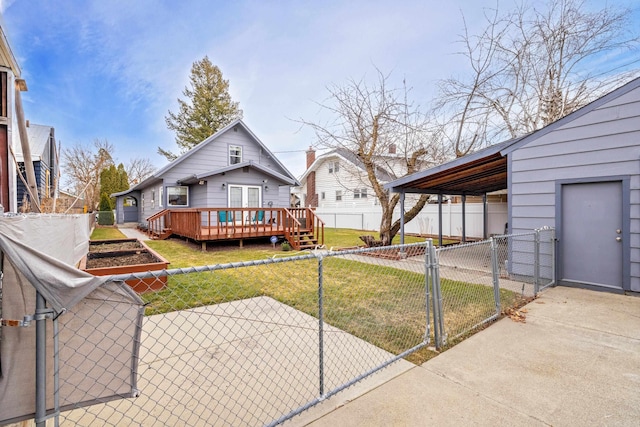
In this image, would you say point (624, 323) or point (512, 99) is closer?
point (624, 323)

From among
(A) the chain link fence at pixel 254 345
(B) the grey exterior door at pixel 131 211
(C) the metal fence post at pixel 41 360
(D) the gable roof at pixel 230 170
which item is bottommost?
(A) the chain link fence at pixel 254 345

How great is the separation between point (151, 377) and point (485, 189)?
12336 millimetres

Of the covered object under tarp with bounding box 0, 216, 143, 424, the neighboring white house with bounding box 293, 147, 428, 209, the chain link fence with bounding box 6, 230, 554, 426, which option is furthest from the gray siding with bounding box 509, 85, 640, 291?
the neighboring white house with bounding box 293, 147, 428, 209

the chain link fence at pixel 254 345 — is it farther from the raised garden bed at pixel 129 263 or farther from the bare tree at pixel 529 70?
the bare tree at pixel 529 70

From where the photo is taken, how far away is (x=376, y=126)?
32.9 ft

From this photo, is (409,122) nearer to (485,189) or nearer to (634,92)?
(485,189)

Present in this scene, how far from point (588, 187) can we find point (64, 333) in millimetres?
7541

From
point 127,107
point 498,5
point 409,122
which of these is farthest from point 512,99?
point 127,107

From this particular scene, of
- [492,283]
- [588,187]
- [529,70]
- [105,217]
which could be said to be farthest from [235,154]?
[588,187]

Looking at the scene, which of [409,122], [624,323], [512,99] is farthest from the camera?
[512,99]

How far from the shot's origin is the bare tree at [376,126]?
9.89 meters

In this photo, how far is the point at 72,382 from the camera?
1538 millimetres

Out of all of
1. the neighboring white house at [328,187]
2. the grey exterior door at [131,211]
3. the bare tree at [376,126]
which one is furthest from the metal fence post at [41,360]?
the grey exterior door at [131,211]

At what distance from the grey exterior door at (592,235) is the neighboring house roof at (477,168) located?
126 cm
